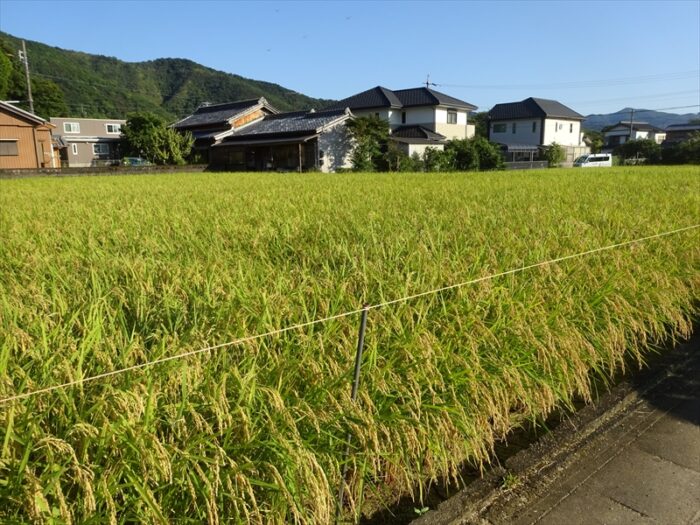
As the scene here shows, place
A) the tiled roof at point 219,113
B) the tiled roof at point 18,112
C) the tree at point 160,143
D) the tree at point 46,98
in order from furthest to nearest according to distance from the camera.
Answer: the tree at point 46,98 → the tiled roof at point 219,113 → the tree at point 160,143 → the tiled roof at point 18,112

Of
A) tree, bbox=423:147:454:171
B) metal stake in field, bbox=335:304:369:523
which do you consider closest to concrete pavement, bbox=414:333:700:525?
metal stake in field, bbox=335:304:369:523

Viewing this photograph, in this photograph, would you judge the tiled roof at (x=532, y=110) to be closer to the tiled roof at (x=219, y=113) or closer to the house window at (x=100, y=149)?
the tiled roof at (x=219, y=113)

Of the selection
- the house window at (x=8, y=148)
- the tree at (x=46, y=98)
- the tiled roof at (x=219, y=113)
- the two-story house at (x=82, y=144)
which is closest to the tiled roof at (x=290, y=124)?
the tiled roof at (x=219, y=113)

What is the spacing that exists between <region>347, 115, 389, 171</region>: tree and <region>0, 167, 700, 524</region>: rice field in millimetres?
22857

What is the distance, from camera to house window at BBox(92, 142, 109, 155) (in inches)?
1781

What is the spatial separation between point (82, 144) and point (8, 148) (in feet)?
66.6

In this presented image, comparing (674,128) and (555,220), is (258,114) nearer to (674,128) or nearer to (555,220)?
(555,220)

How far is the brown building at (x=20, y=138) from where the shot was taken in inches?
987

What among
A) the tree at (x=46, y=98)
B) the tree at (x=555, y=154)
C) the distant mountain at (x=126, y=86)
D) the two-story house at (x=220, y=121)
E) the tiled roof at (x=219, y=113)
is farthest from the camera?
the distant mountain at (x=126, y=86)

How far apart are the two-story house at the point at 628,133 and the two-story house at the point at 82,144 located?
58455 mm

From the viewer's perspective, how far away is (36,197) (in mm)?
8969

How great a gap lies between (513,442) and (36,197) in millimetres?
9422

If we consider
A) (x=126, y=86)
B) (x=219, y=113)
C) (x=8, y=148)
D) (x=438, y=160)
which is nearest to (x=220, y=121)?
(x=219, y=113)

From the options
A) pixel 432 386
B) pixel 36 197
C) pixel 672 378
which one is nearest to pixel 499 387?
pixel 432 386
